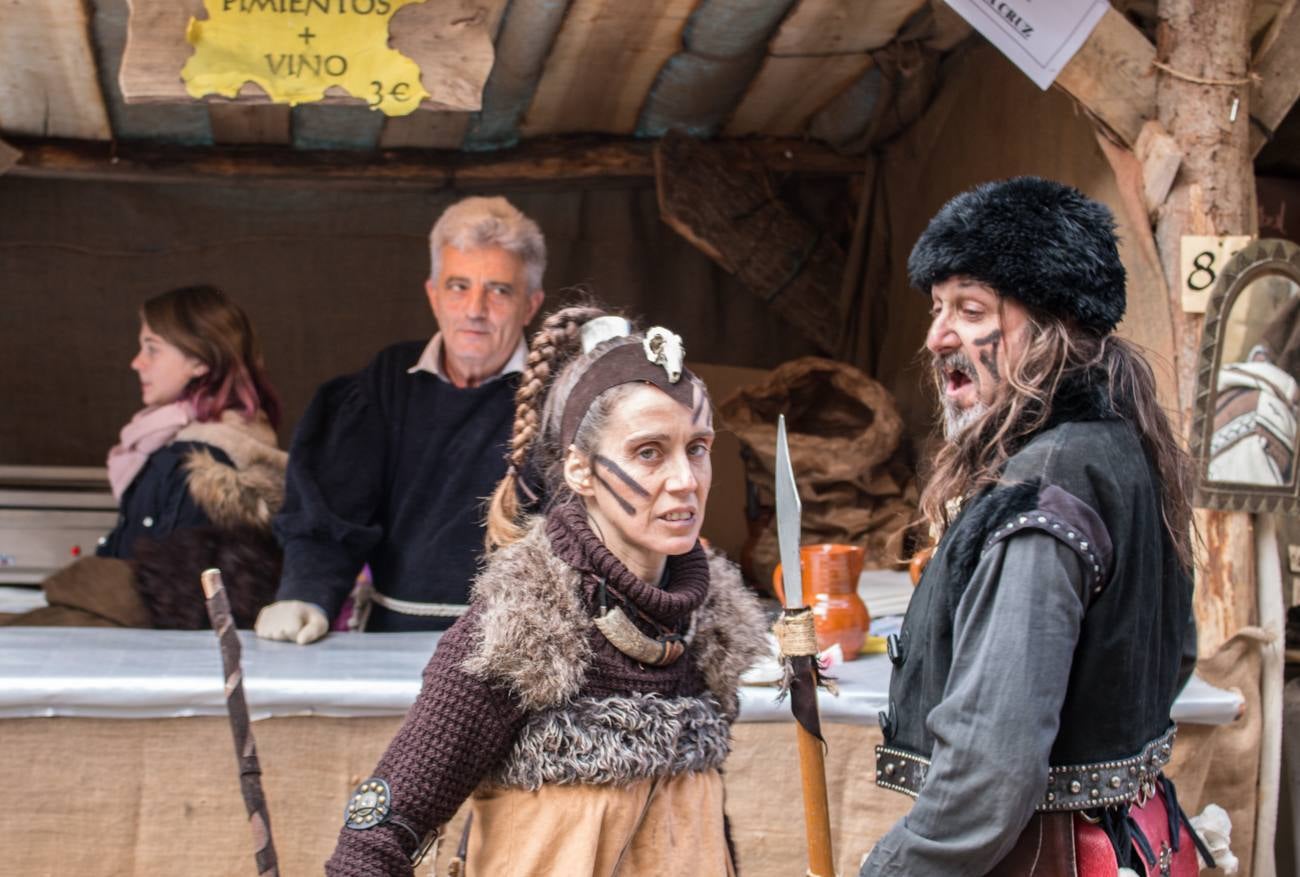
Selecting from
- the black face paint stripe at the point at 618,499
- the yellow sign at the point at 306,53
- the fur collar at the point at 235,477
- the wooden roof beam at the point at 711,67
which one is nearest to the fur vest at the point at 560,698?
the black face paint stripe at the point at 618,499

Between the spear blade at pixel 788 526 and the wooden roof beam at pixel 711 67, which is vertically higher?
the wooden roof beam at pixel 711 67

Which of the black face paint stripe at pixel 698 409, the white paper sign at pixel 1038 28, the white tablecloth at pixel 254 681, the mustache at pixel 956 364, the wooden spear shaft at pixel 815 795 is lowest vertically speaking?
the white tablecloth at pixel 254 681

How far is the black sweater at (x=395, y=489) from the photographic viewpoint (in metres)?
3.18

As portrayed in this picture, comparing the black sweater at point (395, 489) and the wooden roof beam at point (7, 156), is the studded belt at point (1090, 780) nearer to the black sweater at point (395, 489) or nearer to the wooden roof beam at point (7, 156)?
the black sweater at point (395, 489)

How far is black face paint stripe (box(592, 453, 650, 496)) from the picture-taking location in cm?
184

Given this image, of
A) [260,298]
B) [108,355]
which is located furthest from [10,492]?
[260,298]

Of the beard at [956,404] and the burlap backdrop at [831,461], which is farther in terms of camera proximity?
the burlap backdrop at [831,461]

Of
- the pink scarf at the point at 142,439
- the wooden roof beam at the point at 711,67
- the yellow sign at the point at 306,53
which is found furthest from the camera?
the pink scarf at the point at 142,439

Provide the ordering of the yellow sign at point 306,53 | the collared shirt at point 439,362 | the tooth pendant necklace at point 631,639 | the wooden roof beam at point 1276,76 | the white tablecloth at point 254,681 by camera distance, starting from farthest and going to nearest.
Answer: the collared shirt at point 439,362 < the wooden roof beam at point 1276,76 < the yellow sign at point 306,53 < the white tablecloth at point 254,681 < the tooth pendant necklace at point 631,639

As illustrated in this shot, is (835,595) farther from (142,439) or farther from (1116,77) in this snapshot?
(142,439)

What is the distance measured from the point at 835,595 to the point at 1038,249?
156 centimetres

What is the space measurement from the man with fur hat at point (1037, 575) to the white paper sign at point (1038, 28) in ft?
4.31

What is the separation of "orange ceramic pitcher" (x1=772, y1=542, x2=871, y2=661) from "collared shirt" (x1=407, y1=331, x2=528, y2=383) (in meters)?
0.82

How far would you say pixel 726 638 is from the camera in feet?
6.49
